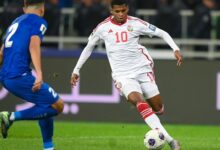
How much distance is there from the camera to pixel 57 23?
72.2ft

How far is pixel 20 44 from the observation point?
1104cm

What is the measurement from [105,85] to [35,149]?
6.65 m

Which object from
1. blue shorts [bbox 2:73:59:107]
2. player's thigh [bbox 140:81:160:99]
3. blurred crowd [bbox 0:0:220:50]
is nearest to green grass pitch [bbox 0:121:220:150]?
player's thigh [bbox 140:81:160:99]

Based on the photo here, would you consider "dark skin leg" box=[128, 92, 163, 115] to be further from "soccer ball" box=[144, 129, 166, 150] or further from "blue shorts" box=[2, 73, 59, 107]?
"blue shorts" box=[2, 73, 59, 107]

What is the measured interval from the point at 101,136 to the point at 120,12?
3.38 meters

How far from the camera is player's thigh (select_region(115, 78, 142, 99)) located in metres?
12.2

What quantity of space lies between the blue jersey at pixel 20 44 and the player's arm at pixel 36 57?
0.09m

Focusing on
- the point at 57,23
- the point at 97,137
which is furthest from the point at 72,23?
the point at 97,137

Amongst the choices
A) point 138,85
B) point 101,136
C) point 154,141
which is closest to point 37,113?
point 154,141

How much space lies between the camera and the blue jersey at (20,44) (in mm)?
11031

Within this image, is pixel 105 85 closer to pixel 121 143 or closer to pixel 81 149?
pixel 121 143

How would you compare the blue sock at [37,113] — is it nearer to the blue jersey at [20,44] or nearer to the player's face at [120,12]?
the blue jersey at [20,44]

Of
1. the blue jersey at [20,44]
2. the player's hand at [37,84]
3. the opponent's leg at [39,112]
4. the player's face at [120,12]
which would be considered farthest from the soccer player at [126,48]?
the player's hand at [37,84]

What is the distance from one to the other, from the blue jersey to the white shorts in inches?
68.2
